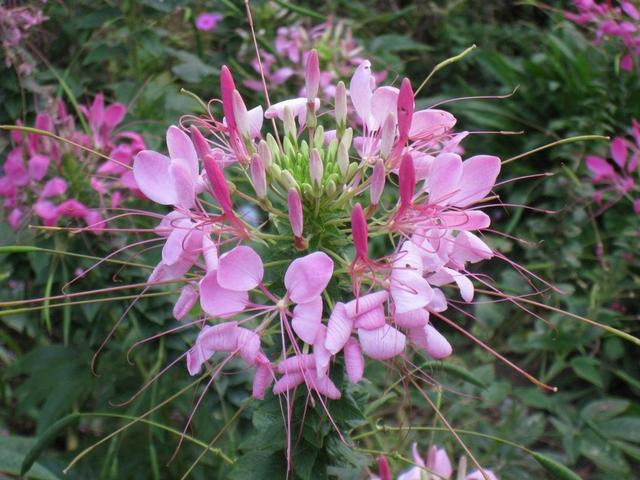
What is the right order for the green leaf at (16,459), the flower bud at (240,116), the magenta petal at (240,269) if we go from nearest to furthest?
the magenta petal at (240,269) < the flower bud at (240,116) < the green leaf at (16,459)

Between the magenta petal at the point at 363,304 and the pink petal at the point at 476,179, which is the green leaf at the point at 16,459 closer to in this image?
the magenta petal at the point at 363,304

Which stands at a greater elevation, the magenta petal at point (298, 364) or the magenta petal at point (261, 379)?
the magenta petal at point (298, 364)

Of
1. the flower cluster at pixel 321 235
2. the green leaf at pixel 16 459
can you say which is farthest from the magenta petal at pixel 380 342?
the green leaf at pixel 16 459

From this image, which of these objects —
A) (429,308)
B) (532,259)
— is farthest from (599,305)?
(429,308)

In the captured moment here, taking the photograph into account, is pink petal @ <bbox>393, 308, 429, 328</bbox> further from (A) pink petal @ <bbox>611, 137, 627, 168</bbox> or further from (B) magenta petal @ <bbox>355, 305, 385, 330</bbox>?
(A) pink petal @ <bbox>611, 137, 627, 168</bbox>

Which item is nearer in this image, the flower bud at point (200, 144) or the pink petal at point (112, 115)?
the flower bud at point (200, 144)

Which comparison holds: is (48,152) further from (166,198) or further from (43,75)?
(166,198)

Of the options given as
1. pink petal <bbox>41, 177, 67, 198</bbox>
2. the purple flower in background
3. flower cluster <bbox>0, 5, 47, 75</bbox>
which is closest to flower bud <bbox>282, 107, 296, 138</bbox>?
pink petal <bbox>41, 177, 67, 198</bbox>
